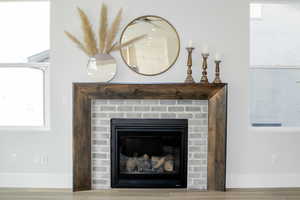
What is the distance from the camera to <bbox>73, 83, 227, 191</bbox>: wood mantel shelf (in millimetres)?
2838

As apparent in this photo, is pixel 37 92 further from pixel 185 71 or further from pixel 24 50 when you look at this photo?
pixel 185 71

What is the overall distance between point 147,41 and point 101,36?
544 millimetres

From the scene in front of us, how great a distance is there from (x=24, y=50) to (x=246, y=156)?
3080 mm

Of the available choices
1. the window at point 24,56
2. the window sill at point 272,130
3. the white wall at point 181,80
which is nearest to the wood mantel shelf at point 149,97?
the white wall at point 181,80

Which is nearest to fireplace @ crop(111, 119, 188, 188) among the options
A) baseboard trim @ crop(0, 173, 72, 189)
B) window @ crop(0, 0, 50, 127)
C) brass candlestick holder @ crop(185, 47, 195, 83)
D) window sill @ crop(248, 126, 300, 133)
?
brass candlestick holder @ crop(185, 47, 195, 83)

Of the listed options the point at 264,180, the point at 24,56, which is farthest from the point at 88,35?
the point at 264,180

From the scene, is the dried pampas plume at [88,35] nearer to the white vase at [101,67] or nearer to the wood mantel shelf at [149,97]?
the white vase at [101,67]

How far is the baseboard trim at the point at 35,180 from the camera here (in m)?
3.08

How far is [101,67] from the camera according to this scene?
293 cm

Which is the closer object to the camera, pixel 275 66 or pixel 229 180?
pixel 229 180

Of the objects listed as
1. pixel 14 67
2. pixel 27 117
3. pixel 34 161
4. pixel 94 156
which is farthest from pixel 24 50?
pixel 94 156

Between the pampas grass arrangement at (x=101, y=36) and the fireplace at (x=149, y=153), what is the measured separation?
0.86 metres

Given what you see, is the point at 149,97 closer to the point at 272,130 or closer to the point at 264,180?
the point at 272,130

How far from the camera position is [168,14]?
3.02 meters
